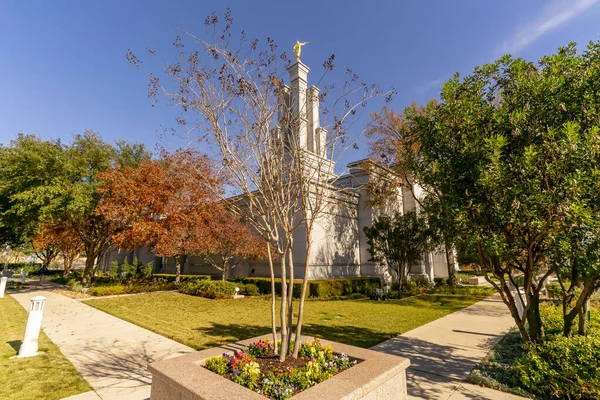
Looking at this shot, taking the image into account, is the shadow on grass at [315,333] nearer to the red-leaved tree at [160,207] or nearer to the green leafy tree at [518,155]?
the green leafy tree at [518,155]

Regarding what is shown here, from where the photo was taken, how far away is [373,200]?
20.3 metres

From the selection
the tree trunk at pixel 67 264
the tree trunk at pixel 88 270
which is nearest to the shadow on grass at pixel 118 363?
the tree trunk at pixel 88 270

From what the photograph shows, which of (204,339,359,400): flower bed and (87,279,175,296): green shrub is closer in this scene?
(204,339,359,400): flower bed

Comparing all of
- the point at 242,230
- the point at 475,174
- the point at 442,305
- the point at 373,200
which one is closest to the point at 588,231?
the point at 475,174

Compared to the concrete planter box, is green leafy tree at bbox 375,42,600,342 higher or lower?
higher

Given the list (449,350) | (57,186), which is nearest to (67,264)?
(57,186)

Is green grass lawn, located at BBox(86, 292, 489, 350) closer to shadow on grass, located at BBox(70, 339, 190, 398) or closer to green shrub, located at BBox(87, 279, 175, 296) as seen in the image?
shadow on grass, located at BBox(70, 339, 190, 398)

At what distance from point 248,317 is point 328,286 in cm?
662

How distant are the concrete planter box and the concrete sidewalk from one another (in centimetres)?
114

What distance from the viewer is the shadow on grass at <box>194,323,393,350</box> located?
6.88 meters

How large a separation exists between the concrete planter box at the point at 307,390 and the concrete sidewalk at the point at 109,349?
3.74 ft

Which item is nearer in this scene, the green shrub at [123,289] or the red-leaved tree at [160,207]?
the red-leaved tree at [160,207]

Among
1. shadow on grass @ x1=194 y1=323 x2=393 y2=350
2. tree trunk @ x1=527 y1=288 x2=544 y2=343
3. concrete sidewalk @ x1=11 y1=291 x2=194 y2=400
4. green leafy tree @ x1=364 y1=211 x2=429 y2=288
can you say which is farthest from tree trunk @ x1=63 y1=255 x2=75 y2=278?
tree trunk @ x1=527 y1=288 x2=544 y2=343

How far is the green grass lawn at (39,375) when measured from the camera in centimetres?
412
